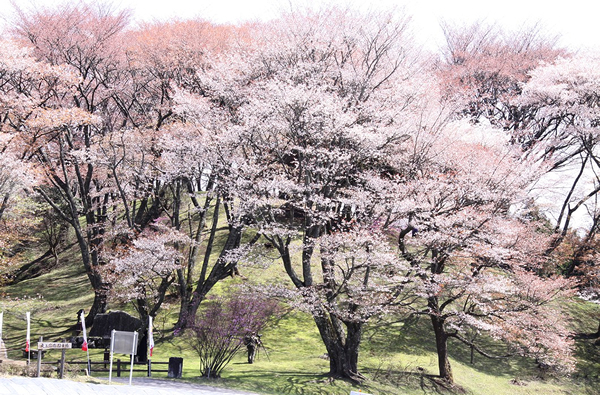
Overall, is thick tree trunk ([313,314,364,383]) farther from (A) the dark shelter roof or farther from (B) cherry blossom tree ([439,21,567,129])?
(B) cherry blossom tree ([439,21,567,129])

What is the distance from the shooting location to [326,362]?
716 inches

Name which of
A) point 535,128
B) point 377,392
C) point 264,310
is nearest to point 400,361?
point 377,392

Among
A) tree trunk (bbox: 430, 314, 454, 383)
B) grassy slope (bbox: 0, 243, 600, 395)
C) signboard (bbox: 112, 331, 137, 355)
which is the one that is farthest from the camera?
tree trunk (bbox: 430, 314, 454, 383)

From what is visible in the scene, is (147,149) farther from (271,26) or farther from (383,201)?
(383,201)

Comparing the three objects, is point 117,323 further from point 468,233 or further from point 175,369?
point 468,233

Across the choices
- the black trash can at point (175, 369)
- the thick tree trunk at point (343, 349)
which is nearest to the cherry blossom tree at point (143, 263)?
the black trash can at point (175, 369)

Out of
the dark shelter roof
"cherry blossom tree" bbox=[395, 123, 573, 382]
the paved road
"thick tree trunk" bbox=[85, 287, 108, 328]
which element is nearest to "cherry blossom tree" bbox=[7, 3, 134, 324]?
"thick tree trunk" bbox=[85, 287, 108, 328]

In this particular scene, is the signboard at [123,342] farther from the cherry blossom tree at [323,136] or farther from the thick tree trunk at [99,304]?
the thick tree trunk at [99,304]

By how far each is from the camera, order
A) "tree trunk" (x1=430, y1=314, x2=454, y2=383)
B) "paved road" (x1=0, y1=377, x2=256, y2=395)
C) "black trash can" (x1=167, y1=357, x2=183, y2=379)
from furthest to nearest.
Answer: "tree trunk" (x1=430, y1=314, x2=454, y2=383), "black trash can" (x1=167, y1=357, x2=183, y2=379), "paved road" (x1=0, y1=377, x2=256, y2=395)

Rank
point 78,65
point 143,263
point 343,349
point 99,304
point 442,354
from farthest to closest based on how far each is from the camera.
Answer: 1. point 78,65
2. point 99,304
3. point 143,263
4. point 442,354
5. point 343,349

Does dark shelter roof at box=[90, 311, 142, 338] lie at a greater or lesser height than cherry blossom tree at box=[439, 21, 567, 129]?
lesser

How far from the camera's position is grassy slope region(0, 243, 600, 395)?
1577cm

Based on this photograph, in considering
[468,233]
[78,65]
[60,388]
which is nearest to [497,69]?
[468,233]

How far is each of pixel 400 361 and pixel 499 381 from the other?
365 centimetres
